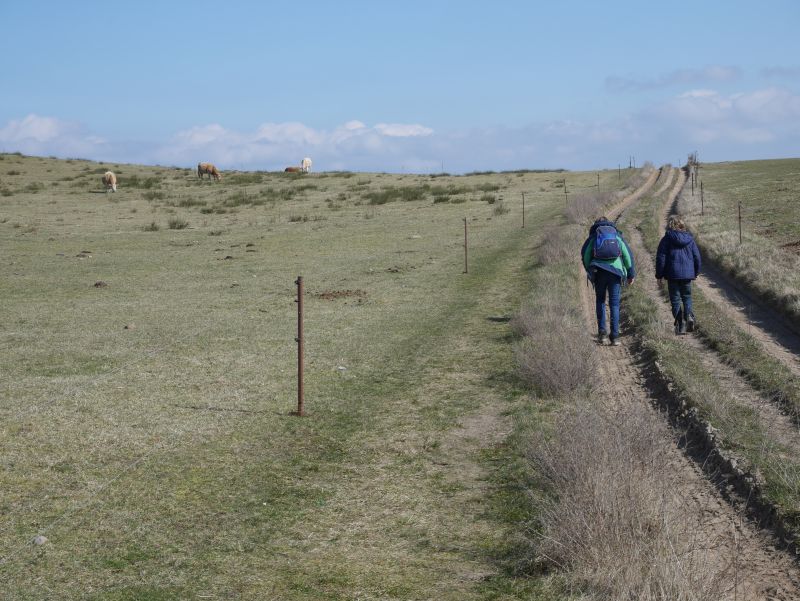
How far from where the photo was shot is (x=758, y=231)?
104 feet

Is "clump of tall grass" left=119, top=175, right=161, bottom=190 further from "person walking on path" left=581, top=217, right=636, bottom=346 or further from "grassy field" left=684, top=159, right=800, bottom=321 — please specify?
"person walking on path" left=581, top=217, right=636, bottom=346

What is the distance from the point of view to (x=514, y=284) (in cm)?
2184

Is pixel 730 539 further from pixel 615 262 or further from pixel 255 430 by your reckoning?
pixel 615 262

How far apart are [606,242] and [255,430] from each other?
6.70 m

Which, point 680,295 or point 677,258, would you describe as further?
point 680,295

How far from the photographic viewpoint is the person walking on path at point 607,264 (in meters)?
14.1

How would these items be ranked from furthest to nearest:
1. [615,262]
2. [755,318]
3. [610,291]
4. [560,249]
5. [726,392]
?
[560,249] → [755,318] → [610,291] → [615,262] → [726,392]

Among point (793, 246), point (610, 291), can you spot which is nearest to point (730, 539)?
point (610, 291)

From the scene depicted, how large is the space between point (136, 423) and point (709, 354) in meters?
8.29

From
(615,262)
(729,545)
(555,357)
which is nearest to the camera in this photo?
(729,545)

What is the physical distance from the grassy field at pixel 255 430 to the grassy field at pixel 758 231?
Answer: 17.6 feet

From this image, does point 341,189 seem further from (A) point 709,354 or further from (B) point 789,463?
(B) point 789,463

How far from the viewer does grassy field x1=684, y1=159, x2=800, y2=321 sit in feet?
62.2

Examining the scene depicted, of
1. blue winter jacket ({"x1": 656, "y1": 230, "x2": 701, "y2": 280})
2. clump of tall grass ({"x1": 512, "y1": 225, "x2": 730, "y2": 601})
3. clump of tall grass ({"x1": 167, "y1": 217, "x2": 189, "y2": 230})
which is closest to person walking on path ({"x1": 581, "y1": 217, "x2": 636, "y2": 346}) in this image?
blue winter jacket ({"x1": 656, "y1": 230, "x2": 701, "y2": 280})
